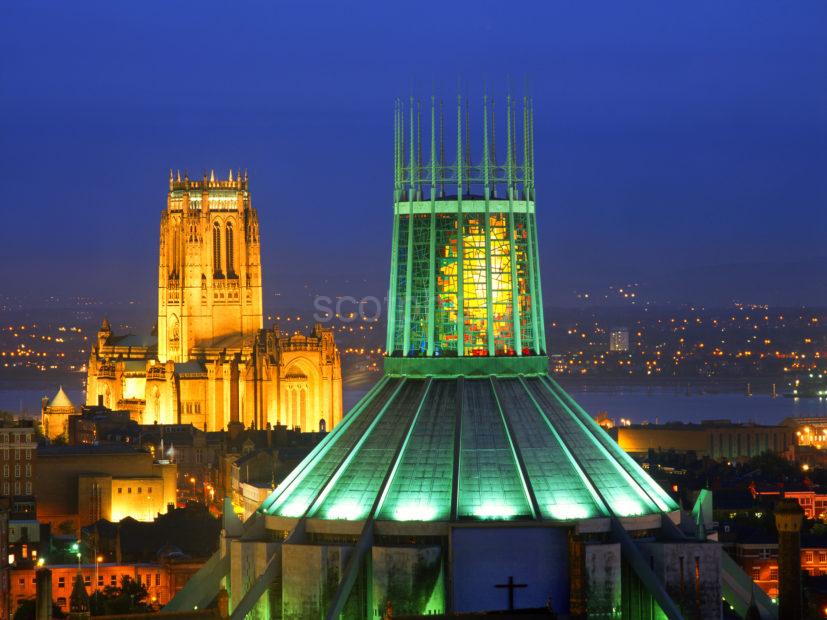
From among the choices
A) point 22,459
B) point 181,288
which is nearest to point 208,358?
point 181,288

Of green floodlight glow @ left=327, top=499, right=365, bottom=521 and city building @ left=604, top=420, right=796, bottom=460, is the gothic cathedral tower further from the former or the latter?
green floodlight glow @ left=327, top=499, right=365, bottom=521

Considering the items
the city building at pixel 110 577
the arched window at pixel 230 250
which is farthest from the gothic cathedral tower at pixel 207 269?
the city building at pixel 110 577

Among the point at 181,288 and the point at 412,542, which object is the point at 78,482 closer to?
the point at 181,288

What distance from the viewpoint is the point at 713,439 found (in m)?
174

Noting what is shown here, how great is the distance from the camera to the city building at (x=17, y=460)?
11031cm

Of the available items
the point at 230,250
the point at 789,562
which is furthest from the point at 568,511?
the point at 230,250

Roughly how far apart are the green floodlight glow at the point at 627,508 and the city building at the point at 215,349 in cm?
11483

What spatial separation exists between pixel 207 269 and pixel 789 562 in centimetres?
12395

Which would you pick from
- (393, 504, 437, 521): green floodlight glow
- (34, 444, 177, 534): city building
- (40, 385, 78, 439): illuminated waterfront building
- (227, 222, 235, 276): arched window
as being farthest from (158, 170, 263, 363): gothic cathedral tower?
(393, 504, 437, 521): green floodlight glow

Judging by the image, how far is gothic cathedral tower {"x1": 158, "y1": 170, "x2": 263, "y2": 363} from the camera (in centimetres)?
16450

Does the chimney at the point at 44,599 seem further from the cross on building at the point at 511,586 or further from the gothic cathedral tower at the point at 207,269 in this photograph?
the gothic cathedral tower at the point at 207,269

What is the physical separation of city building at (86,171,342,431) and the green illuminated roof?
113m

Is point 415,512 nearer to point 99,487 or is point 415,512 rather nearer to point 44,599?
point 44,599

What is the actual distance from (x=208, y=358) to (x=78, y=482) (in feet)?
170
